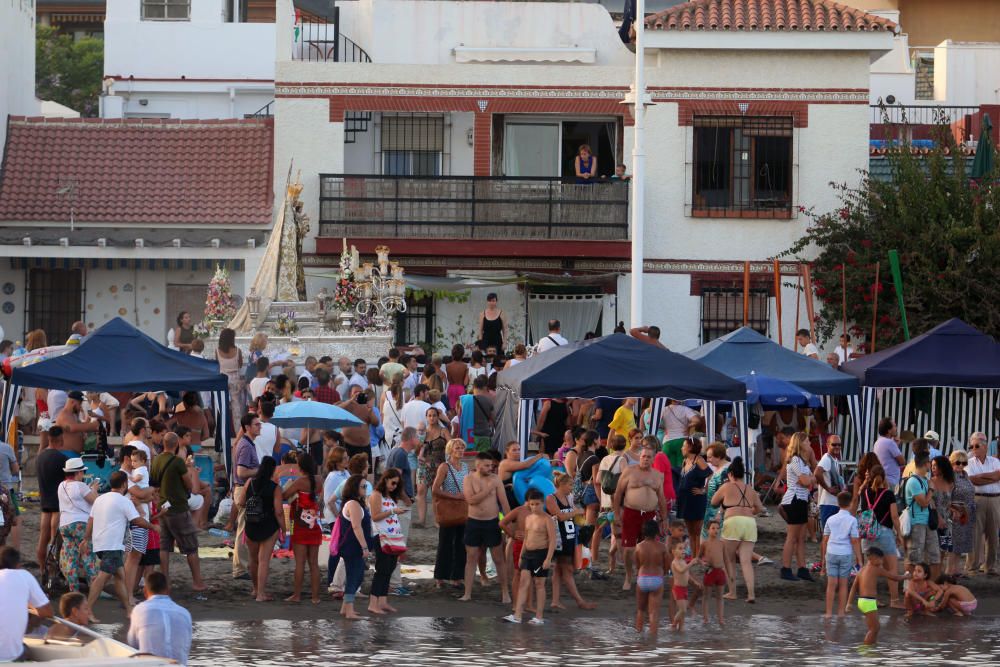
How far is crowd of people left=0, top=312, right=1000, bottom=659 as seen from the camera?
56.0 feet

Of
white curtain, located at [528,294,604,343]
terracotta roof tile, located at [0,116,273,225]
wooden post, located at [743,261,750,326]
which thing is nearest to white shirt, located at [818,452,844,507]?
wooden post, located at [743,261,750,326]

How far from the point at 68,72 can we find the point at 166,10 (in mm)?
16245

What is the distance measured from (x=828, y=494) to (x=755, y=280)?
13.4 m

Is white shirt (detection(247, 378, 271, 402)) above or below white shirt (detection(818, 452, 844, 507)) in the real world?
above

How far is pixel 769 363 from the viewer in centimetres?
2323

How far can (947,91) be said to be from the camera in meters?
42.4

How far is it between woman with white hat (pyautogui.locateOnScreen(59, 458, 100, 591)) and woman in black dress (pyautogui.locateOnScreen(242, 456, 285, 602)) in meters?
1.57

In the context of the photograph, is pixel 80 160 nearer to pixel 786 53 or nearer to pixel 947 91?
pixel 786 53

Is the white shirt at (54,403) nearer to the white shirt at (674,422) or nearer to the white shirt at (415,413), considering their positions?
the white shirt at (415,413)

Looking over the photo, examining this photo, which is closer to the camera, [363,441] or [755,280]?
[363,441]

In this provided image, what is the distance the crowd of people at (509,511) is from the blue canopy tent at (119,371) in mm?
345

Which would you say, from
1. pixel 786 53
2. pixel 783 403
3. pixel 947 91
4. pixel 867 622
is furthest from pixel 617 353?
pixel 947 91

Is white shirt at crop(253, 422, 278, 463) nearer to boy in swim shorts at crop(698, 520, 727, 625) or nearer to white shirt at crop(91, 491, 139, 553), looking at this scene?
white shirt at crop(91, 491, 139, 553)

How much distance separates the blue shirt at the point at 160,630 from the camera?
11.7m
